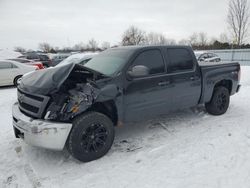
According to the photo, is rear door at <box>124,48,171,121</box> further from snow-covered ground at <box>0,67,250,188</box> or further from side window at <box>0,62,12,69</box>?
side window at <box>0,62,12,69</box>

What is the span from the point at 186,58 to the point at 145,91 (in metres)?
1.43

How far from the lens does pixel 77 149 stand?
3459 mm

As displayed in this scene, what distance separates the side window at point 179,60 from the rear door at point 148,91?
0.24 meters

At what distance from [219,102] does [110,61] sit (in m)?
3.03

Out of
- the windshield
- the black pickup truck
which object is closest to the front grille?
the black pickup truck

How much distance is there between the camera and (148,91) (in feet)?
13.8

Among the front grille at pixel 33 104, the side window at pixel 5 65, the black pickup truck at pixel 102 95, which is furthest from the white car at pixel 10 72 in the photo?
the front grille at pixel 33 104

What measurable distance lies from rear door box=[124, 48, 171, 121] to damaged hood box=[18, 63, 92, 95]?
0.99 metres

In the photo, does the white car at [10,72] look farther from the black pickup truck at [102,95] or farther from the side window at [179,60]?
the side window at [179,60]

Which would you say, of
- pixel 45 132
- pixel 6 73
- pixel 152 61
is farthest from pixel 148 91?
pixel 6 73

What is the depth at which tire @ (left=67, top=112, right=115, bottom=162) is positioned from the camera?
3.41 meters

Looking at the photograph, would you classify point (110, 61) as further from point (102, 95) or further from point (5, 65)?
point (5, 65)

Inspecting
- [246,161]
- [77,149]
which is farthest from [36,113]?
[246,161]

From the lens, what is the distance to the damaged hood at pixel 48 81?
3402mm
